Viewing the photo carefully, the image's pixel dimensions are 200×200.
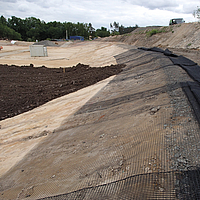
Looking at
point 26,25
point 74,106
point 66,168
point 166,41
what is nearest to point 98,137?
point 66,168

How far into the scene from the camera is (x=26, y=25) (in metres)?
88.9

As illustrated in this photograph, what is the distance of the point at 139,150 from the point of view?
3324mm

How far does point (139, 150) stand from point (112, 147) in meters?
0.74

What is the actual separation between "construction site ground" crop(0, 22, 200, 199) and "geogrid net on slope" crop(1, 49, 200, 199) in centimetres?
1

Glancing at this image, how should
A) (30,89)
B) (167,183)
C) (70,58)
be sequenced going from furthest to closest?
(70,58), (30,89), (167,183)

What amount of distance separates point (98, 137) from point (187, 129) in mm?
2143

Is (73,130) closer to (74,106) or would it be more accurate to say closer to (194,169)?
(74,106)

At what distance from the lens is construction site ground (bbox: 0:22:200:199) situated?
2.62 meters

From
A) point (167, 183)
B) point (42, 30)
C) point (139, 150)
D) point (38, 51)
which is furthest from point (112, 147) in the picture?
point (42, 30)

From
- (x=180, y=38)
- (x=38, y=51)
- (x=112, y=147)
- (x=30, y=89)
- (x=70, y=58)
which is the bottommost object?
(x=30, y=89)

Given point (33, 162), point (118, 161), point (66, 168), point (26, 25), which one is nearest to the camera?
point (118, 161)

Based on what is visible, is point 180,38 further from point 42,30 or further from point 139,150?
point 42,30

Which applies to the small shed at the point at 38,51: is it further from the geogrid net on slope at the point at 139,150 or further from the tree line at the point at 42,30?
the tree line at the point at 42,30

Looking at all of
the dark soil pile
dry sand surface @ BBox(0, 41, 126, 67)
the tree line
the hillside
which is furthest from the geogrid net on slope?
the tree line
